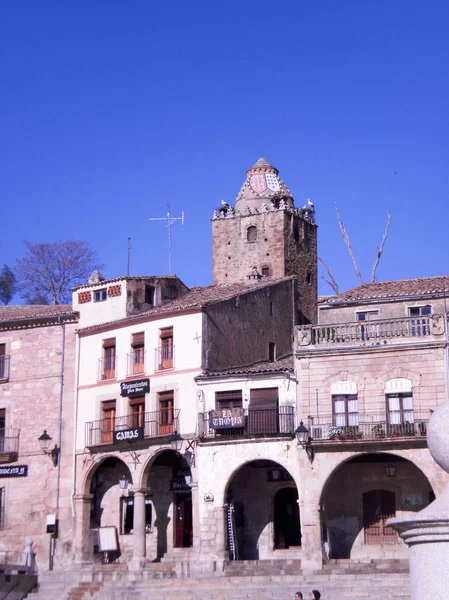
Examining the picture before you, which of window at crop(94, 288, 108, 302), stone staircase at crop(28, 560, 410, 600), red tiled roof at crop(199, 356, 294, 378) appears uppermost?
window at crop(94, 288, 108, 302)

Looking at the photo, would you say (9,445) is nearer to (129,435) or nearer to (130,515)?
(130,515)

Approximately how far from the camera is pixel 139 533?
36.1 m

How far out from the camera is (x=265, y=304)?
137 ft

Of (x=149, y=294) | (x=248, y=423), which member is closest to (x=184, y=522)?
(x=248, y=423)

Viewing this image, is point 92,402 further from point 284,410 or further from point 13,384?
point 284,410

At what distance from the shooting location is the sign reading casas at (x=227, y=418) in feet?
113

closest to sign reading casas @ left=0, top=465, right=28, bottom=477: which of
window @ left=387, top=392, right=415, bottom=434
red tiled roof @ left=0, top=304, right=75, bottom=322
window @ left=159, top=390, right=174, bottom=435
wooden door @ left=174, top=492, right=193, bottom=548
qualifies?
red tiled roof @ left=0, top=304, right=75, bottom=322

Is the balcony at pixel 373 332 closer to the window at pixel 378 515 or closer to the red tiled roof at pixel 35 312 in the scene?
the window at pixel 378 515

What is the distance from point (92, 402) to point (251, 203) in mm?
18666

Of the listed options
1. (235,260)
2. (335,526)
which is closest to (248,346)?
(335,526)

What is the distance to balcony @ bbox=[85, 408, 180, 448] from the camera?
1437 inches

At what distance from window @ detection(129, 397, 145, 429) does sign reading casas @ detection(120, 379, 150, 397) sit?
313 mm

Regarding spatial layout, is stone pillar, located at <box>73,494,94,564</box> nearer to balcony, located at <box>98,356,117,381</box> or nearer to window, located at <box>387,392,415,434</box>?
balcony, located at <box>98,356,117,381</box>

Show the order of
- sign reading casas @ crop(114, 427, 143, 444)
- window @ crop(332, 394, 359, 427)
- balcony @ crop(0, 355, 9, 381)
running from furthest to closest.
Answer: balcony @ crop(0, 355, 9, 381) → sign reading casas @ crop(114, 427, 143, 444) → window @ crop(332, 394, 359, 427)
